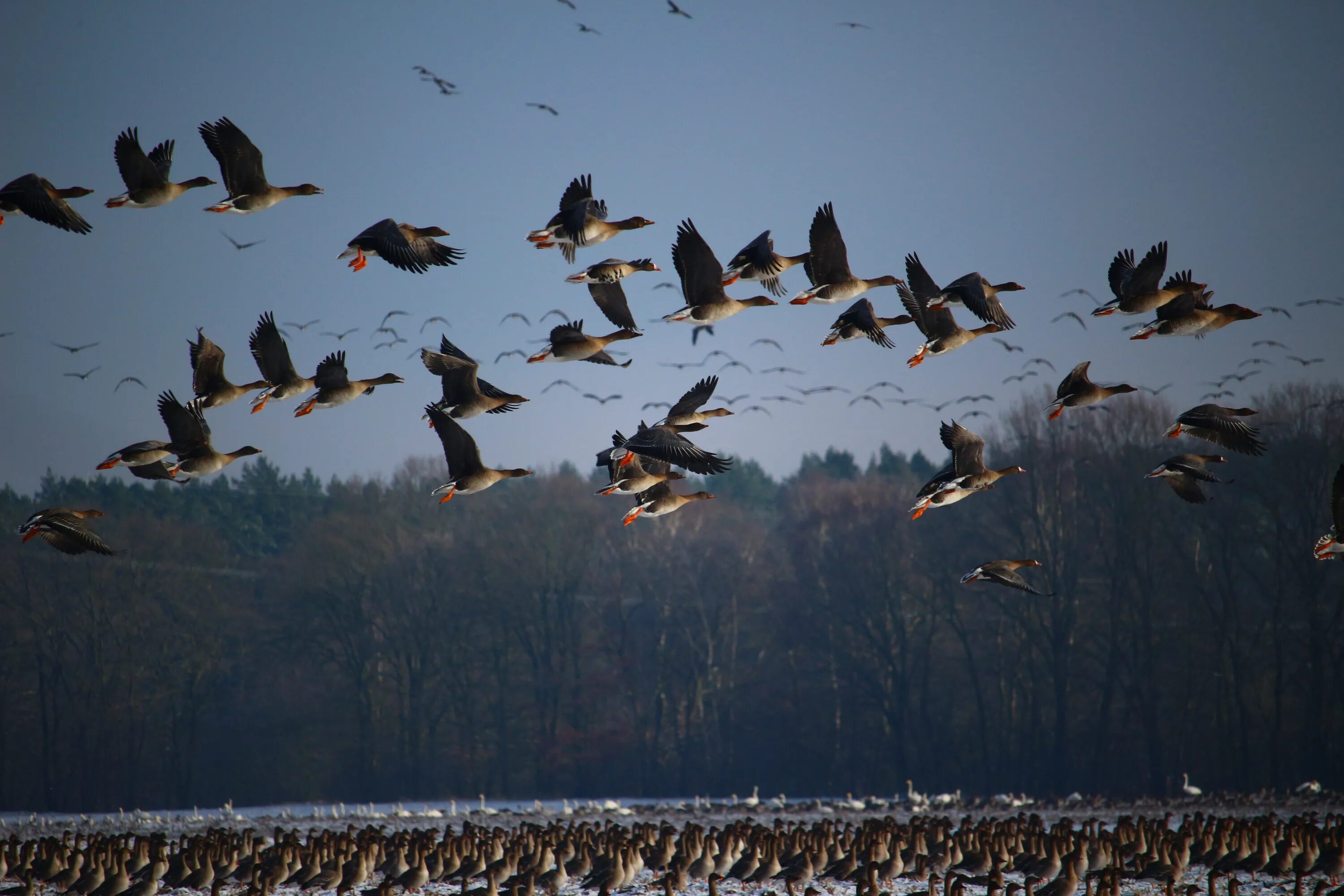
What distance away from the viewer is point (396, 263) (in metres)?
11.9

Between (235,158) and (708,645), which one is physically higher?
(235,158)

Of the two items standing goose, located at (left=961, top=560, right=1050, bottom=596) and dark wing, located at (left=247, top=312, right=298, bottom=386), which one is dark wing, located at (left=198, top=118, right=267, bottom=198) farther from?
standing goose, located at (left=961, top=560, right=1050, bottom=596)

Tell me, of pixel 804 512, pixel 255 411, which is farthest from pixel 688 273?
pixel 804 512

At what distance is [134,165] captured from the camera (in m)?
12.6

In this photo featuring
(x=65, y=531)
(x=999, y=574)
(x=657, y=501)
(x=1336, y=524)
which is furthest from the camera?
(x=657, y=501)

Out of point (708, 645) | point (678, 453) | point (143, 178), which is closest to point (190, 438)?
point (143, 178)

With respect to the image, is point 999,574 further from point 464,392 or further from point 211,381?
point 211,381

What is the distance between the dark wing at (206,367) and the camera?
45.1 ft

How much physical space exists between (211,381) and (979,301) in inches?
333

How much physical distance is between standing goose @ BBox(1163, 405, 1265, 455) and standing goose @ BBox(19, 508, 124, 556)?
10.7 meters

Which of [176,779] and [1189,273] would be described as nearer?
[1189,273]

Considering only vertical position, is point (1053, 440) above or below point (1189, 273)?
above

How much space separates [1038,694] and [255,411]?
38.3 m

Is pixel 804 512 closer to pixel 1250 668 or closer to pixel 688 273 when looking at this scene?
pixel 1250 668
